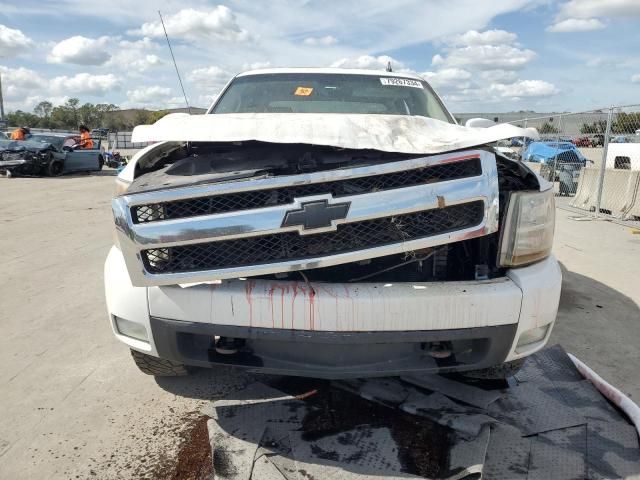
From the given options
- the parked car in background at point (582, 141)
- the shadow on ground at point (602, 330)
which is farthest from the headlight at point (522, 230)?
the parked car in background at point (582, 141)

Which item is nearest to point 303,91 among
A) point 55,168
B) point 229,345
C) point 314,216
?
point 314,216

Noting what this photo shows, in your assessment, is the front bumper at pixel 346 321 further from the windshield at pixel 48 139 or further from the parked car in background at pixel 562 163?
the windshield at pixel 48 139

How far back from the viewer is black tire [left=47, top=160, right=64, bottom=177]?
1564 centimetres

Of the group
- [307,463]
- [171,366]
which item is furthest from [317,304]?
[171,366]

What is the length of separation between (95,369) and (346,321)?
6.30ft

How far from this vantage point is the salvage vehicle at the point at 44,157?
15044 mm

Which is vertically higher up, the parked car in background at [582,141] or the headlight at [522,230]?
the parked car in background at [582,141]

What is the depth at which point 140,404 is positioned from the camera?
8.83ft

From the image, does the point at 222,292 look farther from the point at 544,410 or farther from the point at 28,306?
the point at 28,306

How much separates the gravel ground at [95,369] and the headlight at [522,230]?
1.37m

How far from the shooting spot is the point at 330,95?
3695mm

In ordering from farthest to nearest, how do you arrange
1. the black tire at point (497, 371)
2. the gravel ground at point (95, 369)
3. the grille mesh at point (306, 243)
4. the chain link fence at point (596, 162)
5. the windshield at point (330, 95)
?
the chain link fence at point (596, 162)
the windshield at point (330, 95)
the black tire at point (497, 371)
the gravel ground at point (95, 369)
the grille mesh at point (306, 243)

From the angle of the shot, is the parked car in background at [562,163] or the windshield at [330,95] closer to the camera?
the windshield at [330,95]

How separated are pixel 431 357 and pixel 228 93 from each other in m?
2.73
